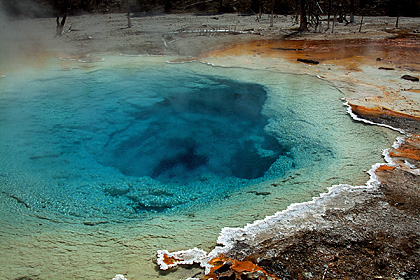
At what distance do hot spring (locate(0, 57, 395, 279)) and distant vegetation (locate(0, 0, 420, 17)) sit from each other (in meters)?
14.3

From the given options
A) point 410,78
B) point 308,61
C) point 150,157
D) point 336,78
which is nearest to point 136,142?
point 150,157

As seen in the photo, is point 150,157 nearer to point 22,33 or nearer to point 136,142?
point 136,142

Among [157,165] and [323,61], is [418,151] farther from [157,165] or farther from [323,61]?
[323,61]

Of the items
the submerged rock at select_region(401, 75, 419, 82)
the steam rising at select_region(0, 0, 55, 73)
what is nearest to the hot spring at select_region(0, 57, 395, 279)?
the submerged rock at select_region(401, 75, 419, 82)

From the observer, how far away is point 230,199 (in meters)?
3.40

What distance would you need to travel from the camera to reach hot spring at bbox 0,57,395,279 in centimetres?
271

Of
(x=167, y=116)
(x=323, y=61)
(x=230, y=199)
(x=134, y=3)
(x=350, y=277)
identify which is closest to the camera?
(x=350, y=277)

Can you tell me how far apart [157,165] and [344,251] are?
2.61 meters

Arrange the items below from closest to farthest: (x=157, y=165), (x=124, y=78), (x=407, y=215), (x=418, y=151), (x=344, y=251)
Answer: (x=344, y=251) → (x=407, y=215) → (x=418, y=151) → (x=157, y=165) → (x=124, y=78)

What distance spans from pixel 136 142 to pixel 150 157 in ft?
1.78

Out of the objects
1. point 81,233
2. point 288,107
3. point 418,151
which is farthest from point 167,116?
point 418,151

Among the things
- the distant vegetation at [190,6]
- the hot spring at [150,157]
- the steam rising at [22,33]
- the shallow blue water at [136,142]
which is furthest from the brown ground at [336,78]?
the distant vegetation at [190,6]

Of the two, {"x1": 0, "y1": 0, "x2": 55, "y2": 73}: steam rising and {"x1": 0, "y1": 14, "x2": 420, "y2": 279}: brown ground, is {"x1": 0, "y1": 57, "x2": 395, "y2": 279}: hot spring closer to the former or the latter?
{"x1": 0, "y1": 14, "x2": 420, "y2": 279}: brown ground

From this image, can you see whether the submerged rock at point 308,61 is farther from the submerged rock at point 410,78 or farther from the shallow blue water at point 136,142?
the shallow blue water at point 136,142
